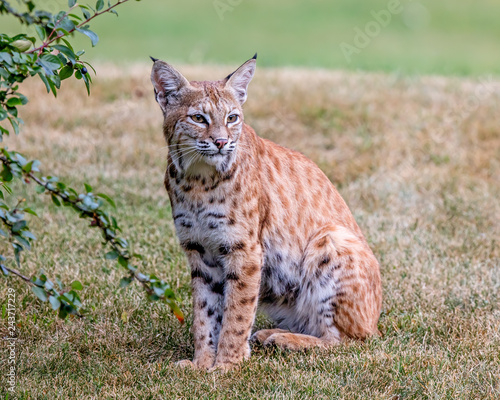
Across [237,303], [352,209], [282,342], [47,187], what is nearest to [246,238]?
[237,303]

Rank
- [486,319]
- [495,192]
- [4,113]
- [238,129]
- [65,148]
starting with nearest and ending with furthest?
[4,113] → [238,129] → [486,319] → [495,192] → [65,148]

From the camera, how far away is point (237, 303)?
14.7 feet

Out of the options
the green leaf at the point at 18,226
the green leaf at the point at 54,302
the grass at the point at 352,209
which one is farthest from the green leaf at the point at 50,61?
the grass at the point at 352,209

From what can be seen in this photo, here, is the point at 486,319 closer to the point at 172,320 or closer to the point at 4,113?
the point at 172,320

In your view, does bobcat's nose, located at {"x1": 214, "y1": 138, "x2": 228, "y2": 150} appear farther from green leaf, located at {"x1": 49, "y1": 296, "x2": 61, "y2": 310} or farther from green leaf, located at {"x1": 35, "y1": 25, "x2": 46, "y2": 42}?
green leaf, located at {"x1": 49, "y1": 296, "x2": 61, "y2": 310}

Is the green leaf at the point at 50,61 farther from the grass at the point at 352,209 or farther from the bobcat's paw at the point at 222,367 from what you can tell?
the bobcat's paw at the point at 222,367

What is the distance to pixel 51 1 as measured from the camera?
10094mm

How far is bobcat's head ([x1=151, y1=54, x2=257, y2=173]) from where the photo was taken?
4.33 m

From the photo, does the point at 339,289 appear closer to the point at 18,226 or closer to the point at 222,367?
the point at 222,367

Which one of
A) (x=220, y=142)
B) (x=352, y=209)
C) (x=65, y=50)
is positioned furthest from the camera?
(x=352, y=209)

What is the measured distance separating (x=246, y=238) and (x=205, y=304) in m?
0.52

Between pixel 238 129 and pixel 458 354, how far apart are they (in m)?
1.87

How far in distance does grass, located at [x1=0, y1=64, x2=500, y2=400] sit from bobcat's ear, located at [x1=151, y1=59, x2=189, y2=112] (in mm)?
1504

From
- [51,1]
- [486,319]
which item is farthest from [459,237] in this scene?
[51,1]
